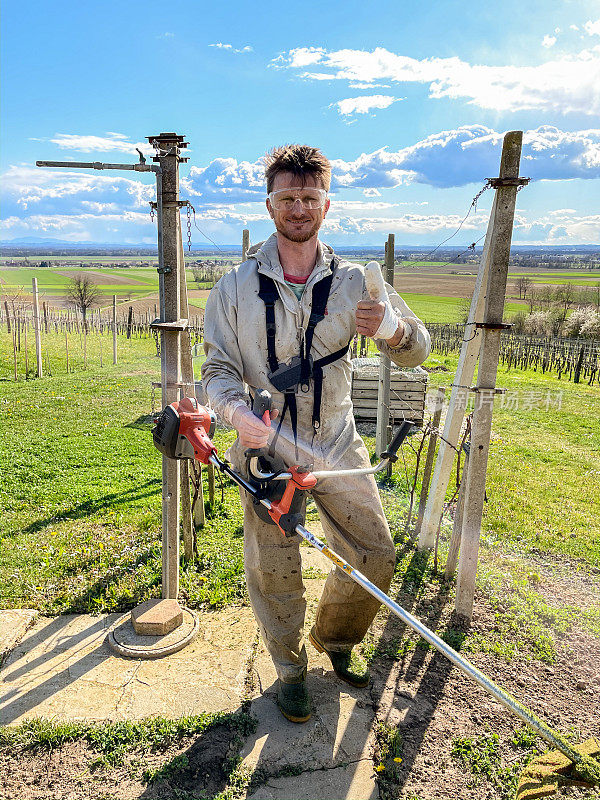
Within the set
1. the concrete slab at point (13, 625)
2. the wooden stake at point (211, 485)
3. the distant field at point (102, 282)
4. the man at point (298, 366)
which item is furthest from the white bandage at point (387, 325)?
the distant field at point (102, 282)

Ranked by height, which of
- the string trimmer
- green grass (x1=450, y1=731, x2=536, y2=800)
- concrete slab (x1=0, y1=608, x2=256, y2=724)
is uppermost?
the string trimmer

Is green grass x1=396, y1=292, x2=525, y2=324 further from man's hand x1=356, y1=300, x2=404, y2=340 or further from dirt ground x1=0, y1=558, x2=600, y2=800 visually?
man's hand x1=356, y1=300, x2=404, y2=340

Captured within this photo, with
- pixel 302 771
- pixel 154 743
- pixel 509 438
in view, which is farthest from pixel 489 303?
pixel 509 438

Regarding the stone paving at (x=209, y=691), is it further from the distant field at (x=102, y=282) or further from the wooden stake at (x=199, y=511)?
the distant field at (x=102, y=282)

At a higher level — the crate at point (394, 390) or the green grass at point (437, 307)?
the crate at point (394, 390)

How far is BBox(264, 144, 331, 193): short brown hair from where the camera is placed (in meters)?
2.92

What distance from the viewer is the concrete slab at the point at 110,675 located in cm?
308

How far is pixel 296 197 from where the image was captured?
9.61ft

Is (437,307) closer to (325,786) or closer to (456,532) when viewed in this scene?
(456,532)

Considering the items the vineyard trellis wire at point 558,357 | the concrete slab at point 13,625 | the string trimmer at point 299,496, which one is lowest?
the vineyard trellis wire at point 558,357

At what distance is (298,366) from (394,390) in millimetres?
6177

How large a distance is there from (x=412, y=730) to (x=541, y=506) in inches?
156

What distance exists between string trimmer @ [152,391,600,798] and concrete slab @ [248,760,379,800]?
668mm

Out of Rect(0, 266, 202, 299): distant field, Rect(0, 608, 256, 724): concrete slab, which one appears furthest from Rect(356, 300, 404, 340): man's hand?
Rect(0, 266, 202, 299): distant field
